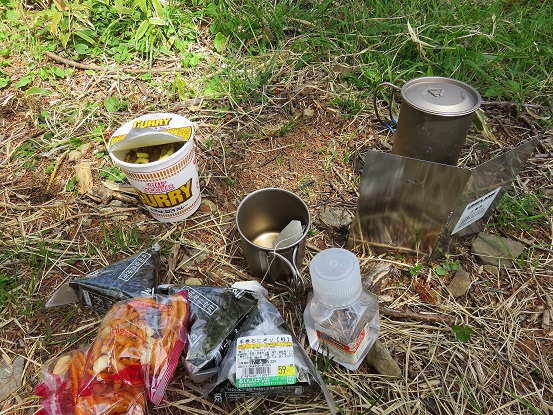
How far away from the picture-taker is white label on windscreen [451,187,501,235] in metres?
1.53

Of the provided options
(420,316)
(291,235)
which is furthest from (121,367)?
(420,316)

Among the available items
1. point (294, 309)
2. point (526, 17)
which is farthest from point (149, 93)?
point (526, 17)

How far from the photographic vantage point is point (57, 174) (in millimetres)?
2035

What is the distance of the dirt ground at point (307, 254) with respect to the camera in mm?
1359

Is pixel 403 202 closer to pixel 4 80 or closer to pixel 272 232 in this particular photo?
pixel 272 232

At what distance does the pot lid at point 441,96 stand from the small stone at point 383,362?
810 mm

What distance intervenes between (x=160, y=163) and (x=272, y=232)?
1.75 feet

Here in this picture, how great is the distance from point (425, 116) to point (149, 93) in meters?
1.49

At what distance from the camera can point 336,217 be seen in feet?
5.97

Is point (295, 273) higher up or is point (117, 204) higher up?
point (295, 273)

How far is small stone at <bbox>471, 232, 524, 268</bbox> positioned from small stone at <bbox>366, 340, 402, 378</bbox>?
58 centimetres

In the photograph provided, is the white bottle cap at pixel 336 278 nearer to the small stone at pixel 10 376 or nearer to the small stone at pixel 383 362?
the small stone at pixel 383 362

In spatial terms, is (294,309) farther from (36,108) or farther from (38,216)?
(36,108)

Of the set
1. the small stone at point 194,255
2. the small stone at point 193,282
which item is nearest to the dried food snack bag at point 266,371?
the small stone at point 193,282
